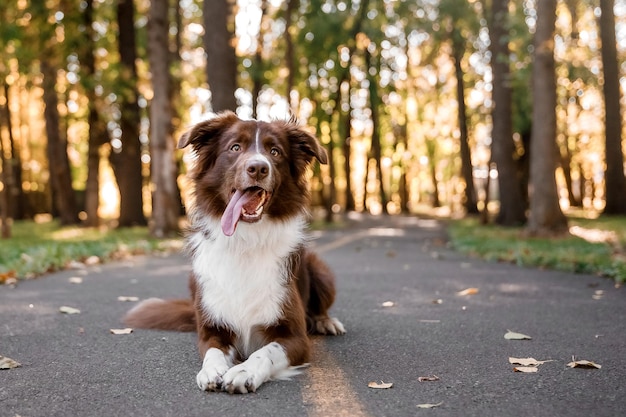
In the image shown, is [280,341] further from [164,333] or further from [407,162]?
[407,162]

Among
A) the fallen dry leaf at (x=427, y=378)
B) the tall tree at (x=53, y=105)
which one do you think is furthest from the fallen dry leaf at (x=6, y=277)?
the tall tree at (x=53, y=105)

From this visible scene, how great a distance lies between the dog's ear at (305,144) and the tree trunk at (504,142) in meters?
16.4

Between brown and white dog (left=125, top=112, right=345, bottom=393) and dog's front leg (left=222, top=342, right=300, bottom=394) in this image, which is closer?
dog's front leg (left=222, top=342, right=300, bottom=394)

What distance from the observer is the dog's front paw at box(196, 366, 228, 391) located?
12.8 feet

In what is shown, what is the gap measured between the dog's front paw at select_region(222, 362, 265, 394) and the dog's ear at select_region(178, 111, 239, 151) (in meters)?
1.80

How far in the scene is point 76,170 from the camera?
172 feet

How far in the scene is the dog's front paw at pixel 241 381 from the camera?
3.85 meters

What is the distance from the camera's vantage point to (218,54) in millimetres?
16641

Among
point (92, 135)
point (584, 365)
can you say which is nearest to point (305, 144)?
point (584, 365)

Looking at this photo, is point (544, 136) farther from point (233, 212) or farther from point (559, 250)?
point (233, 212)

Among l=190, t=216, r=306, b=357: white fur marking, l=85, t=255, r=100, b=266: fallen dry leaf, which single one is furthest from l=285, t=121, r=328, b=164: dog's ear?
l=85, t=255, r=100, b=266: fallen dry leaf

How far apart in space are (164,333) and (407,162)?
44745 mm

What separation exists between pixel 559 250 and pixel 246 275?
8940mm

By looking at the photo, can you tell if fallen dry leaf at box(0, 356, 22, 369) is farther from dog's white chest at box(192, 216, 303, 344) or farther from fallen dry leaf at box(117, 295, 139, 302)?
fallen dry leaf at box(117, 295, 139, 302)
